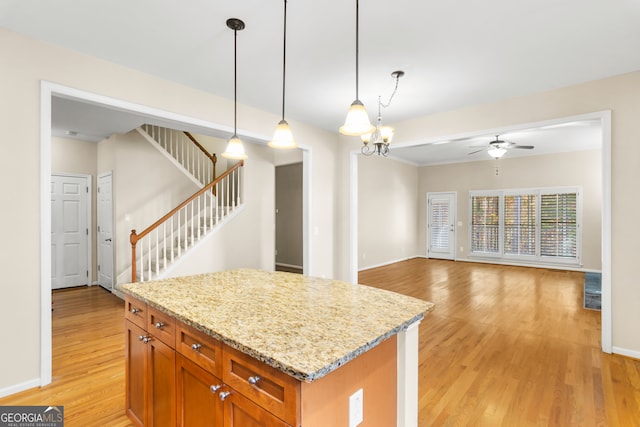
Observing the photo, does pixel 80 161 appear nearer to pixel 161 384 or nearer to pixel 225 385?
pixel 161 384

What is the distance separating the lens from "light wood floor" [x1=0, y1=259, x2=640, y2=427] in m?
2.20

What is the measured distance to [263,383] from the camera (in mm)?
1127

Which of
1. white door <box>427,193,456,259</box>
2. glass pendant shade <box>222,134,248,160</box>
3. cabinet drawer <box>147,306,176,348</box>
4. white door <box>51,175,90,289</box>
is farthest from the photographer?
white door <box>427,193,456,259</box>

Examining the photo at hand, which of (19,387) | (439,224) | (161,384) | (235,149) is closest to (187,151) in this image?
(235,149)

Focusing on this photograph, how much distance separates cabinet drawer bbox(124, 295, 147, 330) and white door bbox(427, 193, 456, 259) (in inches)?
342

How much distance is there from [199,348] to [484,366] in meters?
2.60

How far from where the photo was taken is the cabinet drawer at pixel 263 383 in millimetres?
1015

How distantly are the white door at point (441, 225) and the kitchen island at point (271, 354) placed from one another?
7944 millimetres

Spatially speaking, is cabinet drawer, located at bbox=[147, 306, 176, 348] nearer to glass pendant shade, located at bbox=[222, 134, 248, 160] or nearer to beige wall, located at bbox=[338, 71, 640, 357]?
glass pendant shade, located at bbox=[222, 134, 248, 160]

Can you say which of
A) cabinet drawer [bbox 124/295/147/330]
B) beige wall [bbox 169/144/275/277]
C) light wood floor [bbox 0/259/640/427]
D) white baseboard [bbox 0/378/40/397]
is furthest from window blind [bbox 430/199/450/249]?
white baseboard [bbox 0/378/40/397]

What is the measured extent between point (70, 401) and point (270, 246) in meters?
4.37

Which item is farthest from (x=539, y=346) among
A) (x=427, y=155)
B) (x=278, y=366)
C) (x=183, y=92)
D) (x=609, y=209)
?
(x=427, y=155)

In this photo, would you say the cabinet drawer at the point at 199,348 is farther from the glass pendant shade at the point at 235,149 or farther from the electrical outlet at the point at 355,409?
the glass pendant shade at the point at 235,149

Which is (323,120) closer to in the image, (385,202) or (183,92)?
(183,92)
